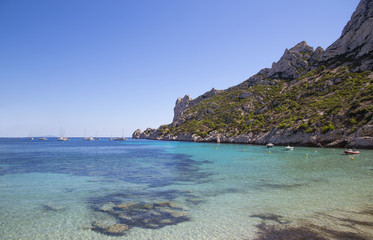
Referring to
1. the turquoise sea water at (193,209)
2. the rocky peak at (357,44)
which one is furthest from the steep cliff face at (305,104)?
the turquoise sea water at (193,209)

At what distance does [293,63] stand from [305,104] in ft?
179

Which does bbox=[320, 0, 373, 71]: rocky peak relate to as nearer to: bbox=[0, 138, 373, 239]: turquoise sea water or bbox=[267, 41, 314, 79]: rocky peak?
bbox=[267, 41, 314, 79]: rocky peak

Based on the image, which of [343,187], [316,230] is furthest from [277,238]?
[343,187]

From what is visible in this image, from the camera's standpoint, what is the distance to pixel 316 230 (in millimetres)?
9656

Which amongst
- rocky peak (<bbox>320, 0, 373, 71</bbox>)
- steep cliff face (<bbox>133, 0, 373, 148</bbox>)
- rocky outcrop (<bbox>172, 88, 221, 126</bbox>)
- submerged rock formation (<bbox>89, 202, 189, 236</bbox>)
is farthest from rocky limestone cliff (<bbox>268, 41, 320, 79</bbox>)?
submerged rock formation (<bbox>89, 202, 189, 236</bbox>)

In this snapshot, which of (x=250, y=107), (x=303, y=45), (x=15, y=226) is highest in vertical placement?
(x=303, y=45)

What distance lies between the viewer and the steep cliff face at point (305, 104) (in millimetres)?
60312

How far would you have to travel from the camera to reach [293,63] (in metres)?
127

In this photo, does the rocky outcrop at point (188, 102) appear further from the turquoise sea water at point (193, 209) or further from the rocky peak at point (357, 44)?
the turquoise sea water at point (193, 209)

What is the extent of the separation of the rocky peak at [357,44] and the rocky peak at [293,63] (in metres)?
20.5

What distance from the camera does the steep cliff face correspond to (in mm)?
60312

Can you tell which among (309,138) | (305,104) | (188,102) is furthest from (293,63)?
(188,102)

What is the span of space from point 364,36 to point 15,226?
111 meters

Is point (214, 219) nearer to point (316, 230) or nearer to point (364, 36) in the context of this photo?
point (316, 230)
